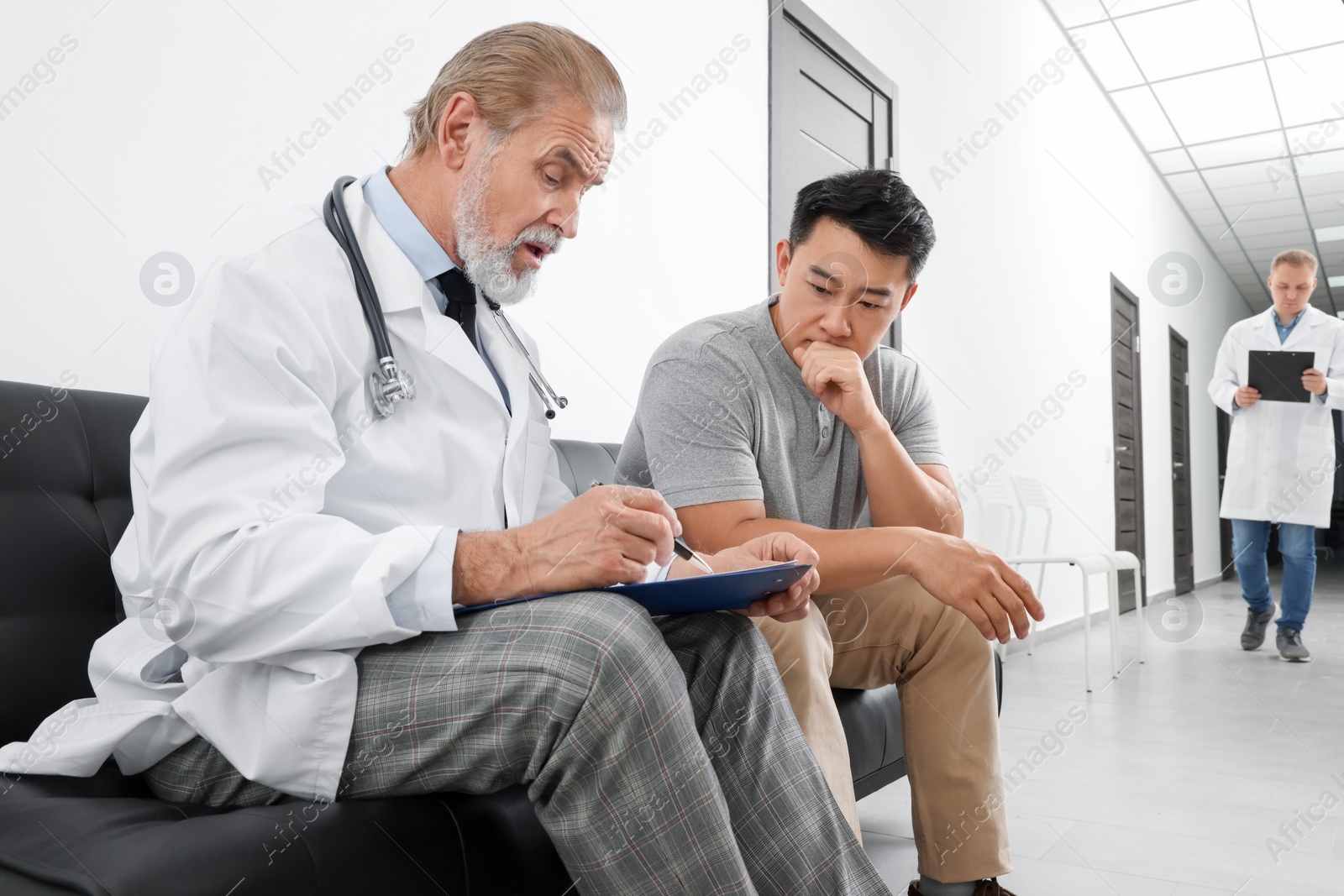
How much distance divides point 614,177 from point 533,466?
1.25m

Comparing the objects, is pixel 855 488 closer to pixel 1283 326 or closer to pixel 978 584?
pixel 978 584

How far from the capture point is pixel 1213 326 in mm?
9391

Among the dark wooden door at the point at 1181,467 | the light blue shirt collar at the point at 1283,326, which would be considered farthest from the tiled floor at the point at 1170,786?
the dark wooden door at the point at 1181,467

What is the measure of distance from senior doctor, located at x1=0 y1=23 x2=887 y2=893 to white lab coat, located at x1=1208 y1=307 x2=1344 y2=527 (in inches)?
155

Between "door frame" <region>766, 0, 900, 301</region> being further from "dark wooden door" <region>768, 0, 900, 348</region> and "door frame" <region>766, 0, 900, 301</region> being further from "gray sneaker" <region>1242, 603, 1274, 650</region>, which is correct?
"gray sneaker" <region>1242, 603, 1274, 650</region>

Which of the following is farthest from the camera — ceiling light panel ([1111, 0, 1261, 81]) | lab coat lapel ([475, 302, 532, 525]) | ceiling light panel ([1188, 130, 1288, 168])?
ceiling light panel ([1188, 130, 1288, 168])

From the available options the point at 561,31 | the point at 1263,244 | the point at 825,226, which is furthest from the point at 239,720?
the point at 1263,244

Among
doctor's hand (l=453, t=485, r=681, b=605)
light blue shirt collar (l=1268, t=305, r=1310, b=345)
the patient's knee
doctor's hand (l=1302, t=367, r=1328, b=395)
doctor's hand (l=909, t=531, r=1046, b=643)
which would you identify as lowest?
the patient's knee

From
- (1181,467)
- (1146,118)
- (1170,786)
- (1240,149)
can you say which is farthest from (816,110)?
(1181,467)

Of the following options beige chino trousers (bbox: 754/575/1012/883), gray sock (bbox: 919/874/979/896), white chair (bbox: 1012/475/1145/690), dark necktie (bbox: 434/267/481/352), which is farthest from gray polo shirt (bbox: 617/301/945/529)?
white chair (bbox: 1012/475/1145/690)

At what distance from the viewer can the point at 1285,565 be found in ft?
13.3

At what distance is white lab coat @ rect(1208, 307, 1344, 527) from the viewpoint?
4.10 metres

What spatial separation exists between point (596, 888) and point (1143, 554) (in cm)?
678

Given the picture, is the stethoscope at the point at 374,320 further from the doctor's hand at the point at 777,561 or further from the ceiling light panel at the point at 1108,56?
the ceiling light panel at the point at 1108,56
